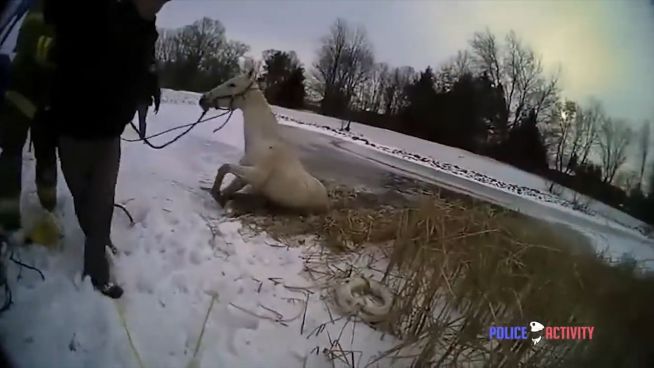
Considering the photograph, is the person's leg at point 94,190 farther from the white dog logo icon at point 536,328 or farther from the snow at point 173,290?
the white dog logo icon at point 536,328

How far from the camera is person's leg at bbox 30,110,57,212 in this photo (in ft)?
2.50

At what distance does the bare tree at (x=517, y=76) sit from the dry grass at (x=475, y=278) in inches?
6.8

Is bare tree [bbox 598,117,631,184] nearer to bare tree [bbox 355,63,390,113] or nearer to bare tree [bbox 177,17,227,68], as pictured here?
bare tree [bbox 355,63,390,113]

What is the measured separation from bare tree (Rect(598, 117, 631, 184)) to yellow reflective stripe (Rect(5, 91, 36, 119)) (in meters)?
0.85

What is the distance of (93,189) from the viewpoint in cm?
78

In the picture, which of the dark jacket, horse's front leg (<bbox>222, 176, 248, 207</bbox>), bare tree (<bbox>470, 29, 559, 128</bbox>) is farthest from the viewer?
bare tree (<bbox>470, 29, 559, 128</bbox>)

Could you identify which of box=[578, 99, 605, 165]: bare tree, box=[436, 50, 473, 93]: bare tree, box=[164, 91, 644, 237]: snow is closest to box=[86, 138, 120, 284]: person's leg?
box=[164, 91, 644, 237]: snow

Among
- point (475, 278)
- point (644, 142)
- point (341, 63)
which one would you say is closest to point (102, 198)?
point (341, 63)

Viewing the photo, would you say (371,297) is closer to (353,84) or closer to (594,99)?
(353,84)

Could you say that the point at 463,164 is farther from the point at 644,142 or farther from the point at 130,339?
the point at 130,339

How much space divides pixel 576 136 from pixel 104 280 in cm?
74

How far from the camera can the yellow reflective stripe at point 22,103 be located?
2.51ft

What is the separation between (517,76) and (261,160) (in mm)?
429

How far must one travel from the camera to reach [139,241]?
79 cm
